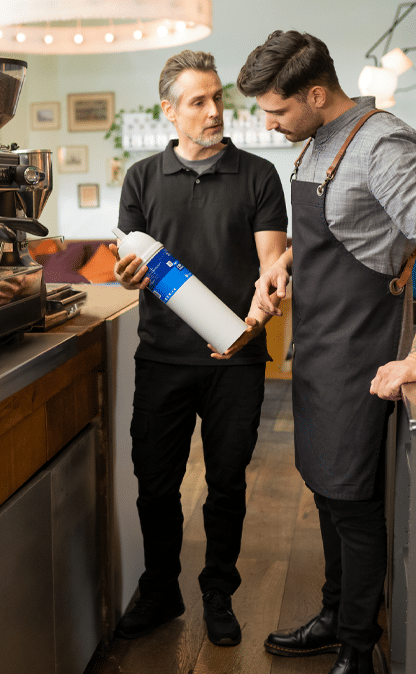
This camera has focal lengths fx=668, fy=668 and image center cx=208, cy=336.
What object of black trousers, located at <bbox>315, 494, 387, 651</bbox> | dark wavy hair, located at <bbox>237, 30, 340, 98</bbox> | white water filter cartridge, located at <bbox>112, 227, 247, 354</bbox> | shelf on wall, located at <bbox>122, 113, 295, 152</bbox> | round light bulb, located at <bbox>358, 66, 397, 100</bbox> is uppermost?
round light bulb, located at <bbox>358, 66, 397, 100</bbox>

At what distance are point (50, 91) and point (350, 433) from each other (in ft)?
19.3

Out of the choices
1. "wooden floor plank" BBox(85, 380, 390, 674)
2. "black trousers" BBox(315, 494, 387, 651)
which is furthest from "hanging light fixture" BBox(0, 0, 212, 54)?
"black trousers" BBox(315, 494, 387, 651)

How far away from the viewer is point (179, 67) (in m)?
1.76

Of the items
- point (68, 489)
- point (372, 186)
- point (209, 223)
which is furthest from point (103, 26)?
point (68, 489)

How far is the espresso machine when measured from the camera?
1251mm

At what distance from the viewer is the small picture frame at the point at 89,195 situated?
6.57 m

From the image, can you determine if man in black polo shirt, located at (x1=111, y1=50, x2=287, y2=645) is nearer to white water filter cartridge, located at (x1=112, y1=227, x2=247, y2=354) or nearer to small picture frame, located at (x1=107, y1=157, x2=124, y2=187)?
white water filter cartridge, located at (x1=112, y1=227, x2=247, y2=354)

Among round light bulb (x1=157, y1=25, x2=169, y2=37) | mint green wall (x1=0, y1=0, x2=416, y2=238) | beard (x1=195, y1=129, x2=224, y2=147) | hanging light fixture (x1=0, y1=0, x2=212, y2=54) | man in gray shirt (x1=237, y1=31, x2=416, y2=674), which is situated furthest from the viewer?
mint green wall (x1=0, y1=0, x2=416, y2=238)

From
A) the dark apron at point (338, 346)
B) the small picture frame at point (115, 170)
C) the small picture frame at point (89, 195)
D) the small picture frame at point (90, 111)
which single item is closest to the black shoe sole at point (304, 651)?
the dark apron at point (338, 346)

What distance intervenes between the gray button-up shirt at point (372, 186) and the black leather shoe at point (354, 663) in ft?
2.93

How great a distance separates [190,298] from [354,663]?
939 millimetres

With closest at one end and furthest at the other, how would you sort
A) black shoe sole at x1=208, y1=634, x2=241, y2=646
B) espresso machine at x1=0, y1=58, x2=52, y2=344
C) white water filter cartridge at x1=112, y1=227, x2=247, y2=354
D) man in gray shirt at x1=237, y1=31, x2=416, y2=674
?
espresso machine at x1=0, y1=58, x2=52, y2=344
man in gray shirt at x1=237, y1=31, x2=416, y2=674
white water filter cartridge at x1=112, y1=227, x2=247, y2=354
black shoe sole at x1=208, y1=634, x2=241, y2=646

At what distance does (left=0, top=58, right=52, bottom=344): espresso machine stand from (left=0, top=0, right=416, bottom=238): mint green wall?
15.9 feet

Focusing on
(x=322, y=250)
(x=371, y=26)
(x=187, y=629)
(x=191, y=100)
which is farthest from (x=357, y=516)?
(x=371, y=26)
